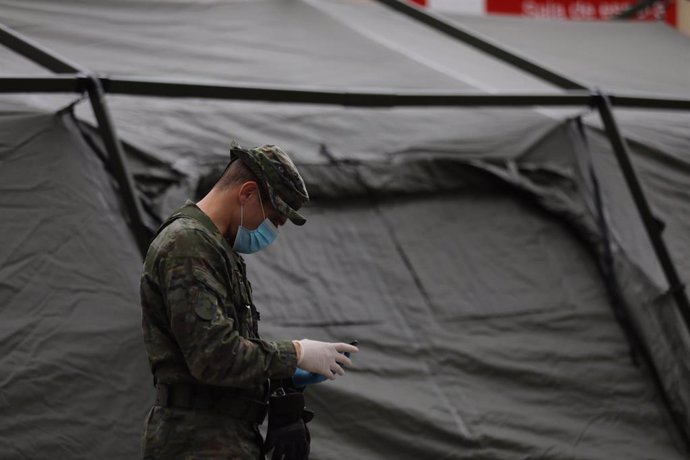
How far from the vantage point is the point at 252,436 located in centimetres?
252

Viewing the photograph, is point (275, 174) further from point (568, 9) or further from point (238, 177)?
point (568, 9)

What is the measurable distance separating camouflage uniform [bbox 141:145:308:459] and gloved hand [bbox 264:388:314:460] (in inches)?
1.7

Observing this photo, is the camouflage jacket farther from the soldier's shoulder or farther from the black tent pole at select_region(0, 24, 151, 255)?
the black tent pole at select_region(0, 24, 151, 255)

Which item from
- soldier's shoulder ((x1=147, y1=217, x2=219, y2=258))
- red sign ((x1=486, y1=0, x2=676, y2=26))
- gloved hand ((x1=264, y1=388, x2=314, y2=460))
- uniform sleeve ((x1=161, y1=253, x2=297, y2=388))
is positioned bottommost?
red sign ((x1=486, y1=0, x2=676, y2=26))

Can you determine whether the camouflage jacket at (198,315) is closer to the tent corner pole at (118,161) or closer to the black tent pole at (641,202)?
the tent corner pole at (118,161)

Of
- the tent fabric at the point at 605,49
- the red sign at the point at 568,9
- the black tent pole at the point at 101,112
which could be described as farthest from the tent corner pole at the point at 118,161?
the red sign at the point at 568,9

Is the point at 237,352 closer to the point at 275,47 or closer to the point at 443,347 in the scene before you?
the point at 443,347

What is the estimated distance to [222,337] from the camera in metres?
2.35

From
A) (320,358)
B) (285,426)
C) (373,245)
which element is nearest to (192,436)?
(285,426)

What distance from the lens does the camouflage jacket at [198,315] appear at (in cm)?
234

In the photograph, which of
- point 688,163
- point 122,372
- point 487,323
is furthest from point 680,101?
point 122,372

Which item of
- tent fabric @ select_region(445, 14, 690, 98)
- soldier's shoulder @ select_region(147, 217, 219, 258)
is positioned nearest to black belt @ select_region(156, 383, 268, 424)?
soldier's shoulder @ select_region(147, 217, 219, 258)

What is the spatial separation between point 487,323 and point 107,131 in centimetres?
151

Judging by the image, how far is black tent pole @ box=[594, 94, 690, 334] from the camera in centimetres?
425
